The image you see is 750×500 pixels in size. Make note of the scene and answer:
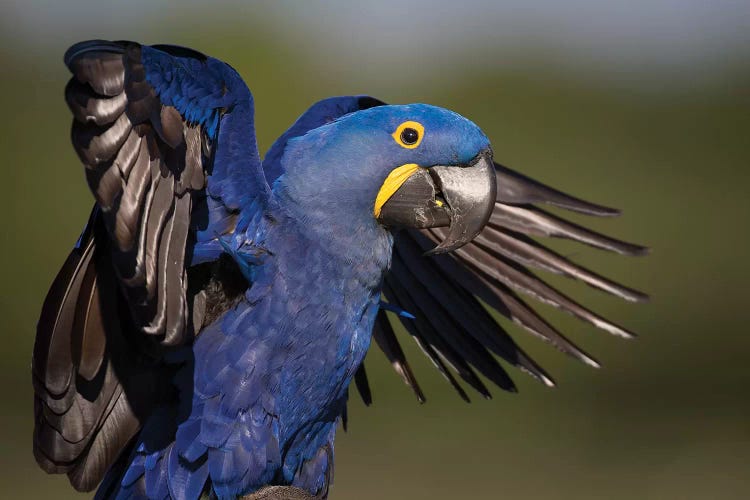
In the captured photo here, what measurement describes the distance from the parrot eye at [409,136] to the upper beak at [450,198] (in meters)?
0.06

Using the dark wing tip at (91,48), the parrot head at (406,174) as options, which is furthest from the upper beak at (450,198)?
the dark wing tip at (91,48)

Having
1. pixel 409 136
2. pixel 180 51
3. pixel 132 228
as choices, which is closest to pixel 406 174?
pixel 409 136

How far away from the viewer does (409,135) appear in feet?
7.11

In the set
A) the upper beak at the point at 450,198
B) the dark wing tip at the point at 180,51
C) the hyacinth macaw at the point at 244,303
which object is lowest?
the hyacinth macaw at the point at 244,303

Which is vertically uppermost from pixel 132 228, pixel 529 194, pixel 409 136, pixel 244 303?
pixel 409 136

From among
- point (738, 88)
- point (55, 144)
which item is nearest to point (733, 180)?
point (738, 88)

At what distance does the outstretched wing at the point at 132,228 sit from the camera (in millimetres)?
1730

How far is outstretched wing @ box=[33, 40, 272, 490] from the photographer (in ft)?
5.68

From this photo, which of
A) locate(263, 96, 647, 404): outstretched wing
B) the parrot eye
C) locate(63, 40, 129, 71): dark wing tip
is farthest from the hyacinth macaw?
locate(263, 96, 647, 404): outstretched wing

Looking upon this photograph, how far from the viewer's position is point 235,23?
8.44m

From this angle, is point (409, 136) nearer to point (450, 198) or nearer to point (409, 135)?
point (409, 135)

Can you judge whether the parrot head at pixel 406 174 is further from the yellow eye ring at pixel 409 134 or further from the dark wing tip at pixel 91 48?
the dark wing tip at pixel 91 48

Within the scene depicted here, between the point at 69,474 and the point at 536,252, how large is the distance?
1397mm

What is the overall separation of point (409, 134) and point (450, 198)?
0.17 m
